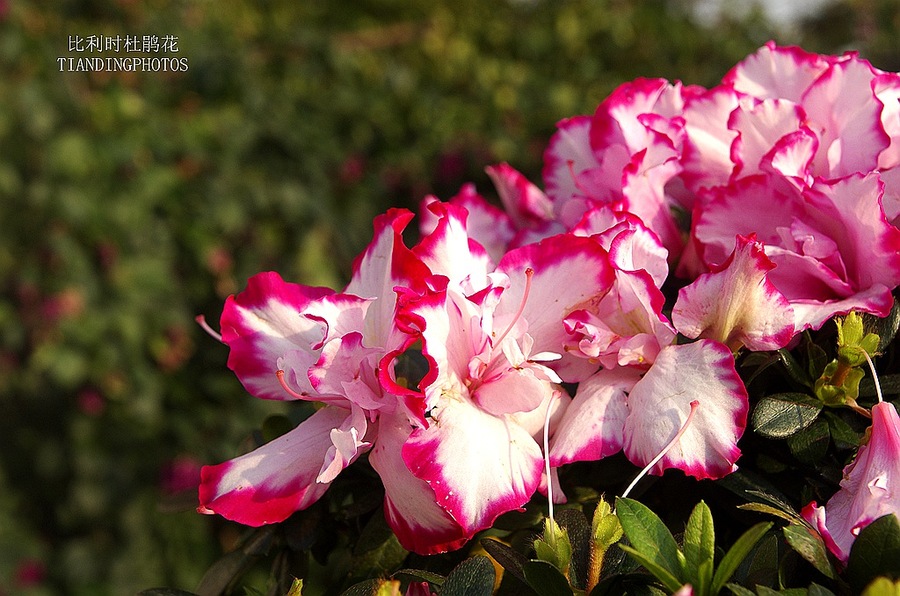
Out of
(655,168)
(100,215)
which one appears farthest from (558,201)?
(100,215)

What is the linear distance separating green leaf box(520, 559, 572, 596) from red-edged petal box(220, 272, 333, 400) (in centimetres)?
20

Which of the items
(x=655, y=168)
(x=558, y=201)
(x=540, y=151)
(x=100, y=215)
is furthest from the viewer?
(x=540, y=151)

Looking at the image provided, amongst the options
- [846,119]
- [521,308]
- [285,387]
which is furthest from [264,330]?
[846,119]

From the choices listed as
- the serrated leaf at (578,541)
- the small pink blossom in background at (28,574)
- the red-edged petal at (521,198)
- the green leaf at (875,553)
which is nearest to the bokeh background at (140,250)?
the small pink blossom in background at (28,574)

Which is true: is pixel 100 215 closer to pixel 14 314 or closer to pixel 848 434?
pixel 14 314

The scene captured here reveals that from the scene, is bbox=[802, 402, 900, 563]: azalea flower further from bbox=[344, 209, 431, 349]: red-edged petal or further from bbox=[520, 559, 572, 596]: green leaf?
bbox=[344, 209, 431, 349]: red-edged petal

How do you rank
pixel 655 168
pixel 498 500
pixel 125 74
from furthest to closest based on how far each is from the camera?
pixel 125 74, pixel 655 168, pixel 498 500

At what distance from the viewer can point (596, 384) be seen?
1.74 feet

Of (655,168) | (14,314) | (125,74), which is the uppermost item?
(655,168)

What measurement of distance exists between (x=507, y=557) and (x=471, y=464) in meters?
0.05

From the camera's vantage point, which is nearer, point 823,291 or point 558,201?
point 823,291

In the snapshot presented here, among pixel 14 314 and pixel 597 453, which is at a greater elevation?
pixel 597 453

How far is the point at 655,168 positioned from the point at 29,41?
7.41 ft

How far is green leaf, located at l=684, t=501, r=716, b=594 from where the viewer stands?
1.38ft
